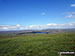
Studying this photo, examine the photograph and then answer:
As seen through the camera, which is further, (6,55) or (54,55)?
(6,55)

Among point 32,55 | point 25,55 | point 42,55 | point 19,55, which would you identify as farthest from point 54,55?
point 19,55

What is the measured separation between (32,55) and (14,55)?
3586 millimetres

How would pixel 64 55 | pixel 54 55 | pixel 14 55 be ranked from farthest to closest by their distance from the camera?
pixel 14 55 → pixel 54 55 → pixel 64 55

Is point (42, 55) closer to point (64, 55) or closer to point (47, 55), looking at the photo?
point (47, 55)

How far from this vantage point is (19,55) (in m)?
14.1

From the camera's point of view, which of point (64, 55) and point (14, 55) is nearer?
point (64, 55)

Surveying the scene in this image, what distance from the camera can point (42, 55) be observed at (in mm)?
13500

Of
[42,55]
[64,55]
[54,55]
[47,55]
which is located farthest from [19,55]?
[64,55]

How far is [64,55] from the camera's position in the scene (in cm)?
1172

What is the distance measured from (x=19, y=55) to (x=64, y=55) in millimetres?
8401

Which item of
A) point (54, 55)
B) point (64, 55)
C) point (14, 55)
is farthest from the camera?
point (14, 55)

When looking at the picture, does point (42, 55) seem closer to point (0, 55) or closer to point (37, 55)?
point (37, 55)

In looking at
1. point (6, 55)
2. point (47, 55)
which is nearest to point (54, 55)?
point (47, 55)

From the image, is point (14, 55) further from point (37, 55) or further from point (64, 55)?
point (64, 55)
